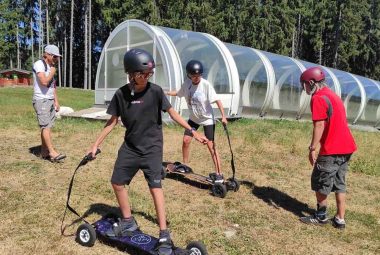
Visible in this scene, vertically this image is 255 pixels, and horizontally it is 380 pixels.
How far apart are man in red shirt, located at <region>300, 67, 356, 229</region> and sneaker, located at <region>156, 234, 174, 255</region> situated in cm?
223

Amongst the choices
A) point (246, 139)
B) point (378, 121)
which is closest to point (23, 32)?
point (378, 121)

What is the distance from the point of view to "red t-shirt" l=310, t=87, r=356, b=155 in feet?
17.4

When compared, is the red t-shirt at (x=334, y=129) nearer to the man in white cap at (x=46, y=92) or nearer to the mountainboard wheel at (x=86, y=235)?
the mountainboard wheel at (x=86, y=235)

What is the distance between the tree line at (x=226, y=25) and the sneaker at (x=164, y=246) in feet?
138

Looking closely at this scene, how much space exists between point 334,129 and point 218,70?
9.51 metres

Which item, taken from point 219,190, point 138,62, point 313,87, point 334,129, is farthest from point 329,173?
point 138,62

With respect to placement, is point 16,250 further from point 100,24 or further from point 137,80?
point 100,24

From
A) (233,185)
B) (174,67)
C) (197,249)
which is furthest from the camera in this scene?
(174,67)

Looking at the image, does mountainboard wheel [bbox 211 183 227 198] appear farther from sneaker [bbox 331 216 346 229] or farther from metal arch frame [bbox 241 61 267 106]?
metal arch frame [bbox 241 61 267 106]

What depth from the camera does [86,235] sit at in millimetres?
4531

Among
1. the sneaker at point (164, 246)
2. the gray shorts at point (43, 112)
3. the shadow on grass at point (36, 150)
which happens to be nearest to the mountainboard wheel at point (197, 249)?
the sneaker at point (164, 246)

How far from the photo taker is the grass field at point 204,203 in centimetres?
477

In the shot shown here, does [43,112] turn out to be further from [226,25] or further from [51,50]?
[226,25]

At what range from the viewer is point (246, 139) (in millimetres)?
10922
